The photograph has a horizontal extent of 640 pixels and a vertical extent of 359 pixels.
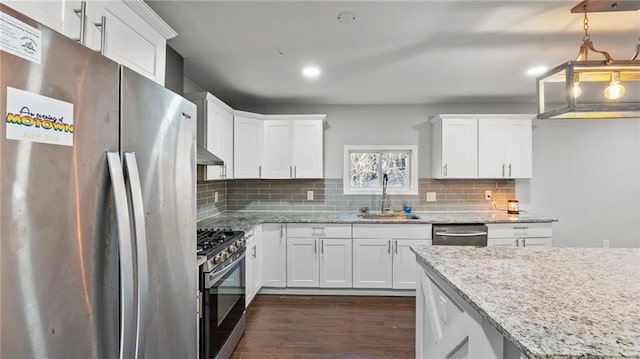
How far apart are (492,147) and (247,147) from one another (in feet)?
9.96

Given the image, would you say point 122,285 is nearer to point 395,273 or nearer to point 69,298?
point 69,298

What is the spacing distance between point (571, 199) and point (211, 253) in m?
4.69

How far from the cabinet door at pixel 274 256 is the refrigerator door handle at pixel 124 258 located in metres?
2.72

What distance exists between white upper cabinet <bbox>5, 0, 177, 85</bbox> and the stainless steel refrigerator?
1.20ft

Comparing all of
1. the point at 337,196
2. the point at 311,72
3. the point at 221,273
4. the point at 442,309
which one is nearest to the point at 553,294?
the point at 442,309

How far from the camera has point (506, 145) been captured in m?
3.89

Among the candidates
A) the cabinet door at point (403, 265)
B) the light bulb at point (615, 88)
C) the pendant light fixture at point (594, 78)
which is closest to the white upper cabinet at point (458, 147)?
the cabinet door at point (403, 265)

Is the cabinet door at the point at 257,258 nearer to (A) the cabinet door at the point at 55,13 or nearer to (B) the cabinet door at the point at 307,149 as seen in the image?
(B) the cabinet door at the point at 307,149

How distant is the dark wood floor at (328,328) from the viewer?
8.04 ft

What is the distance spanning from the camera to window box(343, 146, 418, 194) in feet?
14.0

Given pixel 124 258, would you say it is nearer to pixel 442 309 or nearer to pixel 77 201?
pixel 77 201

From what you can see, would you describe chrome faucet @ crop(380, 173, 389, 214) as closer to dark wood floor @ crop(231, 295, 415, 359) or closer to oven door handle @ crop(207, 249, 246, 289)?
dark wood floor @ crop(231, 295, 415, 359)

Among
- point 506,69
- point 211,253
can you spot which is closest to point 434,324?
point 211,253

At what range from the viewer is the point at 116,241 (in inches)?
35.5
